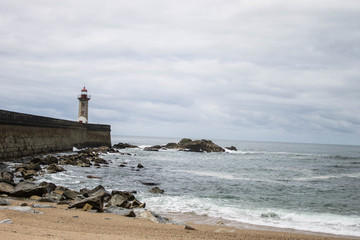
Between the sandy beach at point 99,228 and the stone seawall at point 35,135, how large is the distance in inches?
527

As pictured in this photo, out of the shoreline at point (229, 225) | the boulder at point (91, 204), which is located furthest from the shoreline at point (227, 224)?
the boulder at point (91, 204)

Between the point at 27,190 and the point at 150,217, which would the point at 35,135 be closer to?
the point at 27,190

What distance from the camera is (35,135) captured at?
82.0 feet

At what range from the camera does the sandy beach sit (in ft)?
17.0

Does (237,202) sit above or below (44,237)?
below

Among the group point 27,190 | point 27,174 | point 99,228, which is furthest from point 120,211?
point 27,174

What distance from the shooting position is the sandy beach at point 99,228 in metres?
5.19

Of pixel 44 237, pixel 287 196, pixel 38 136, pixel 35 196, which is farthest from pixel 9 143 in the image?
pixel 44 237

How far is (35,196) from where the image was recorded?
9906 mm

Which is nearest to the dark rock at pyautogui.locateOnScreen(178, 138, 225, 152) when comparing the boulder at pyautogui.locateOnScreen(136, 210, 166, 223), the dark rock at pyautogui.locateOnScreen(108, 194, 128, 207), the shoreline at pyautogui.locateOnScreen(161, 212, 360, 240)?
the dark rock at pyautogui.locateOnScreen(108, 194, 128, 207)

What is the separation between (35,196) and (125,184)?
233 inches

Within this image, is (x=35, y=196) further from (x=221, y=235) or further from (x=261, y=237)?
(x=261, y=237)

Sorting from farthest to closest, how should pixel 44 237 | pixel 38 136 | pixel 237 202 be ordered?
pixel 38 136
pixel 237 202
pixel 44 237

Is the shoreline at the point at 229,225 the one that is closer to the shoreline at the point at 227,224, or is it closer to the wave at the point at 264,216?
the shoreline at the point at 227,224
